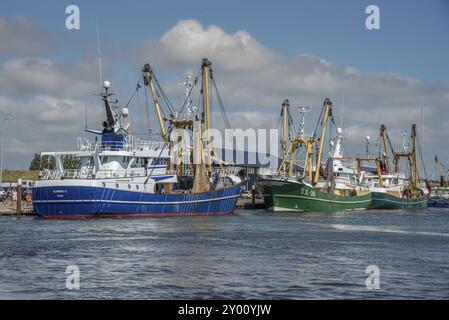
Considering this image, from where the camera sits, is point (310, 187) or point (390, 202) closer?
point (310, 187)

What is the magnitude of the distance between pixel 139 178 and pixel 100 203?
23.5ft

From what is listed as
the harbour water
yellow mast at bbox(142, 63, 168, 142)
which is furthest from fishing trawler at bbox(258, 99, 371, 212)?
the harbour water

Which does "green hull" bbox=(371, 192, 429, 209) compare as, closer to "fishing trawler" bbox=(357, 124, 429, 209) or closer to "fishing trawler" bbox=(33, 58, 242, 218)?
"fishing trawler" bbox=(357, 124, 429, 209)

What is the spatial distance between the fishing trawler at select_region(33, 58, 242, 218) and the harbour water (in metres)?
6.19

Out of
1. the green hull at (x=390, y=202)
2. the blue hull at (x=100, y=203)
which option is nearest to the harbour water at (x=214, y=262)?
the blue hull at (x=100, y=203)

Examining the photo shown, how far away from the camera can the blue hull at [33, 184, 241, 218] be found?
63.3m

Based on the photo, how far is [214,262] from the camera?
3531 centimetres

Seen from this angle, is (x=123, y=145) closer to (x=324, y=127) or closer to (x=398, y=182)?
(x=324, y=127)

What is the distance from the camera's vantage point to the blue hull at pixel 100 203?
208ft

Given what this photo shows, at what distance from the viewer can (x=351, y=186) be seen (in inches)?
4439

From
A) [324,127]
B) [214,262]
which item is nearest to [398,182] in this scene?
[324,127]

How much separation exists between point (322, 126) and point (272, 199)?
16173mm

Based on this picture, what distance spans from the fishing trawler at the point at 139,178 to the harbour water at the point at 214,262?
6186 mm
